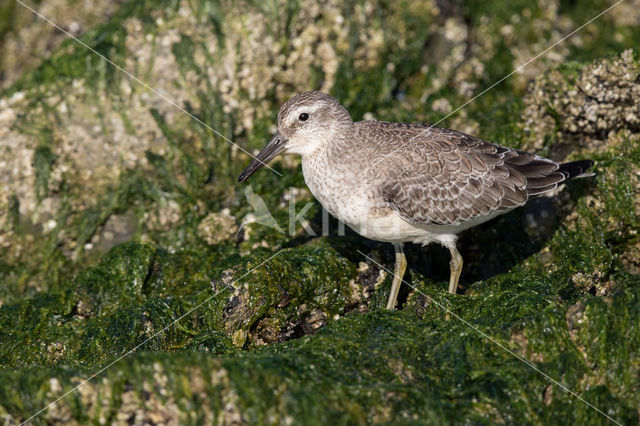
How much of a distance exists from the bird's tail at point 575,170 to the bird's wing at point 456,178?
8 cm

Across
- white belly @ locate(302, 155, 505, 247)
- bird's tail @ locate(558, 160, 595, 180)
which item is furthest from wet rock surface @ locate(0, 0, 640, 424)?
white belly @ locate(302, 155, 505, 247)

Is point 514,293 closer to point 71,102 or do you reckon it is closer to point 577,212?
point 577,212

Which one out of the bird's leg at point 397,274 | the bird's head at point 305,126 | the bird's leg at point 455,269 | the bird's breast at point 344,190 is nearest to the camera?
the bird's breast at point 344,190

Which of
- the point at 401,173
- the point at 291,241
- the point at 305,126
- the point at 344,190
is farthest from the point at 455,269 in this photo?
the point at 305,126

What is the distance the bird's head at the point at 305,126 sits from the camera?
6.05m

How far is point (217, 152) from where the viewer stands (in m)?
7.95

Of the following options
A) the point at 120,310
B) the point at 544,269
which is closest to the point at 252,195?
the point at 120,310

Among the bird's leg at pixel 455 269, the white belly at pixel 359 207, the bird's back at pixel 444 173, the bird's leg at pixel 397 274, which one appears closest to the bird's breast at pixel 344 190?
the white belly at pixel 359 207

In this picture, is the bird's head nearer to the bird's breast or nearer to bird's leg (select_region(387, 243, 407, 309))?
the bird's breast

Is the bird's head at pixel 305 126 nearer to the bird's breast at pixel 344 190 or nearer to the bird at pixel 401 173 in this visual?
the bird at pixel 401 173

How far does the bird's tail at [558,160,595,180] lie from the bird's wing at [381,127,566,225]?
0.25 feet

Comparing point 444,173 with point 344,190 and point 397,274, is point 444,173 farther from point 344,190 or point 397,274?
point 397,274

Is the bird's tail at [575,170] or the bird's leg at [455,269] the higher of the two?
the bird's tail at [575,170]

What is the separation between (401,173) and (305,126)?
954 mm
